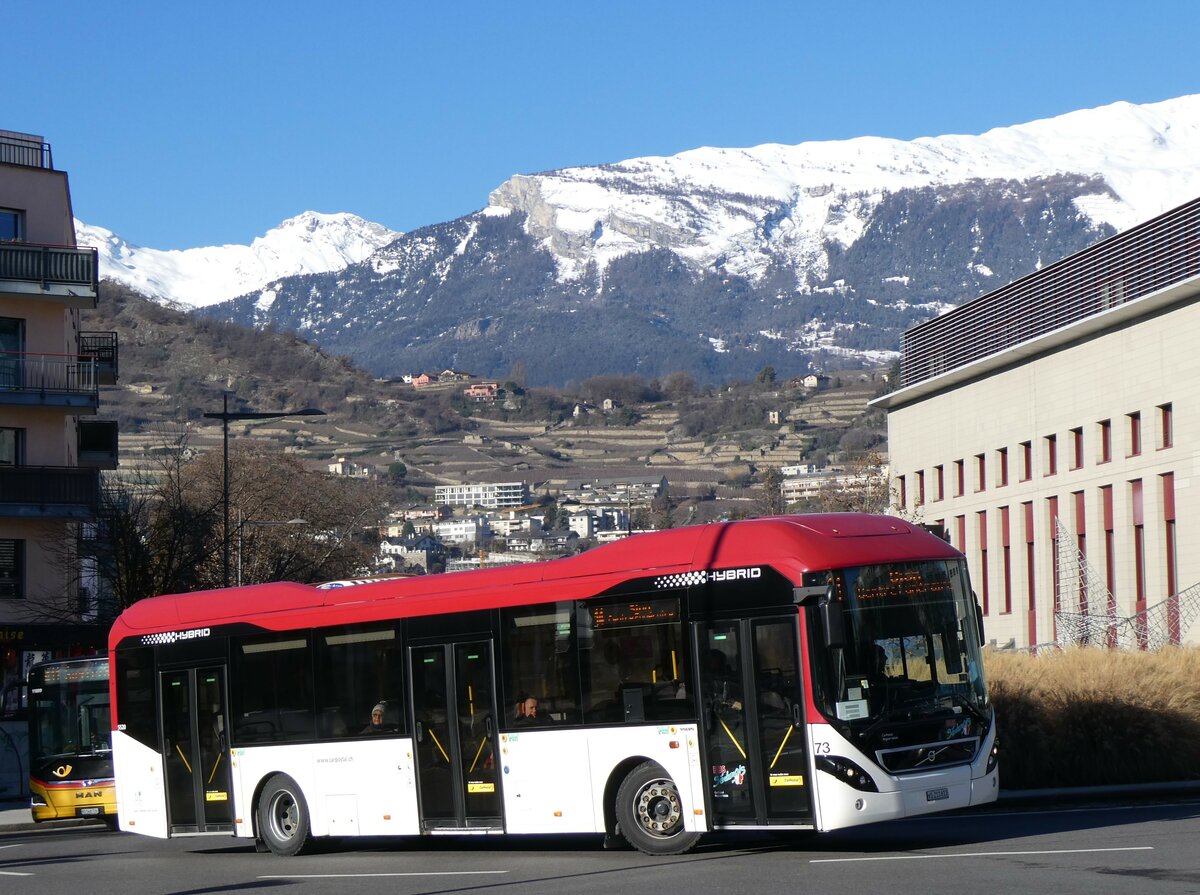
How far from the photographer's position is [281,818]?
19938 millimetres

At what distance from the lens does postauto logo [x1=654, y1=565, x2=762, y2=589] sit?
51.8 ft

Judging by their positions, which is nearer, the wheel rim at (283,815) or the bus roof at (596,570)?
the bus roof at (596,570)

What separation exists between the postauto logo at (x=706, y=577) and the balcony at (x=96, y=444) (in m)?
43.8

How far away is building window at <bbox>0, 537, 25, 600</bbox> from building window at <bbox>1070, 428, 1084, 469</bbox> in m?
29.2

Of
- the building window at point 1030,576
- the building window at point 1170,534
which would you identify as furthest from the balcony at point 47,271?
the building window at point 1170,534

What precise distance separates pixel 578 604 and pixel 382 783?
3.30 meters

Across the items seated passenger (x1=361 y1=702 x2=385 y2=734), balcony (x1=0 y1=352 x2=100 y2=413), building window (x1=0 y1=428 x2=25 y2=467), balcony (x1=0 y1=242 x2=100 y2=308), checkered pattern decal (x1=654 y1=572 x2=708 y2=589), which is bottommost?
seated passenger (x1=361 y1=702 x2=385 y2=734)

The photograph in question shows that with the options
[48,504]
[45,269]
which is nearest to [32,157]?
[45,269]

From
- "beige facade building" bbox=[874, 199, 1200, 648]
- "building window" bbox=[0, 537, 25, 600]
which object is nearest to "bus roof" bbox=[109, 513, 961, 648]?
"beige facade building" bbox=[874, 199, 1200, 648]

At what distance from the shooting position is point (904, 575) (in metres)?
15.8

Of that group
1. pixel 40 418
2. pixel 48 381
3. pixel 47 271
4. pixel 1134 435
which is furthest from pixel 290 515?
pixel 1134 435

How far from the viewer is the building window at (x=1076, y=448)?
48.2 meters

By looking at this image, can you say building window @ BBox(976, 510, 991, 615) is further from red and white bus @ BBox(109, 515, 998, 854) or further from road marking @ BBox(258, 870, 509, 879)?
road marking @ BBox(258, 870, 509, 879)

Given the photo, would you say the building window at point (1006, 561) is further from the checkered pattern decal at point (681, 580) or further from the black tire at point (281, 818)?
the checkered pattern decal at point (681, 580)
